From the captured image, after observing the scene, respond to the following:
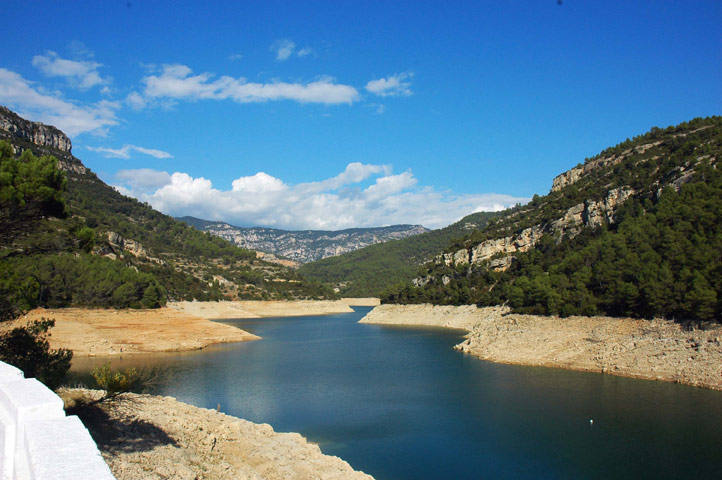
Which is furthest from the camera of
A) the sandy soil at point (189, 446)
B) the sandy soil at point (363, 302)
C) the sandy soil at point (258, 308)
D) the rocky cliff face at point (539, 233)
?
the sandy soil at point (363, 302)

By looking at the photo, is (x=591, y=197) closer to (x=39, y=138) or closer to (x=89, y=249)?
(x=89, y=249)

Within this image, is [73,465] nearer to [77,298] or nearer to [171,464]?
[171,464]

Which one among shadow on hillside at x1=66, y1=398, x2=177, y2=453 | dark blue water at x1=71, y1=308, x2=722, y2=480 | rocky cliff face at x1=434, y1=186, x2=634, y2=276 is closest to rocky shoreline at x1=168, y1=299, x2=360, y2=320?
rocky cliff face at x1=434, y1=186, x2=634, y2=276

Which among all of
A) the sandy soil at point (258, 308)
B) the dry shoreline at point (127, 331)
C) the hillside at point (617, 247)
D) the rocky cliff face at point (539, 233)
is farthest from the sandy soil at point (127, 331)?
the rocky cliff face at point (539, 233)

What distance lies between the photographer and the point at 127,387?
44.7 ft

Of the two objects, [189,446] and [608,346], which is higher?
[608,346]

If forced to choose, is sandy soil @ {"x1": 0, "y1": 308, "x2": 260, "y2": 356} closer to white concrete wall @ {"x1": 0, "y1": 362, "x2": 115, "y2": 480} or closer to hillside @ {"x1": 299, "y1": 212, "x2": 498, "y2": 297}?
white concrete wall @ {"x1": 0, "y1": 362, "x2": 115, "y2": 480}

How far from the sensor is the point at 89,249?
47.5ft

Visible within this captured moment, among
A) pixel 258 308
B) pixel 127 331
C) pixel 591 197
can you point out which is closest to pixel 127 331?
pixel 127 331

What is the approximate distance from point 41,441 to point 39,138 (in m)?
122

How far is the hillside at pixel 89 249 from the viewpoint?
12633mm

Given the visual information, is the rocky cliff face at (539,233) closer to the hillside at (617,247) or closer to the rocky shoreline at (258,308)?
the hillside at (617,247)

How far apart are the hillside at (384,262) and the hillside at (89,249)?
1207 inches

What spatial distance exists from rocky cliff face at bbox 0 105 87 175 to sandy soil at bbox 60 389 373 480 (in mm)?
84618
